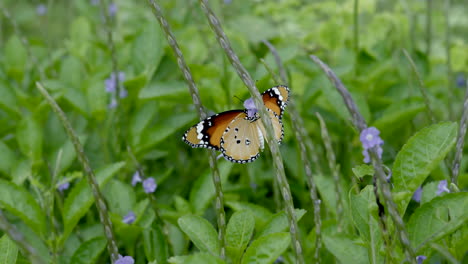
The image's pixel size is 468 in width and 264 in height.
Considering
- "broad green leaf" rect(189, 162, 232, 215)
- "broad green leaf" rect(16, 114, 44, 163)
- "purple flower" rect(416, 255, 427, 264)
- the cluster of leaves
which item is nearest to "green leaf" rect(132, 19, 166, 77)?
the cluster of leaves

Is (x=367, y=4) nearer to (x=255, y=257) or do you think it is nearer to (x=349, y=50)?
(x=349, y=50)

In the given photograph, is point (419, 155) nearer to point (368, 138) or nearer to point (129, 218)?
point (368, 138)

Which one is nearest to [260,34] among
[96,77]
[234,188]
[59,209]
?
[96,77]

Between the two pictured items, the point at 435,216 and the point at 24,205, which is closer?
the point at 435,216

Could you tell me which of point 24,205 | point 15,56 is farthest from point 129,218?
point 15,56

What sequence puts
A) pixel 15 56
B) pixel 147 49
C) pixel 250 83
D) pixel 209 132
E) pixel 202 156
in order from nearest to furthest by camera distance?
pixel 250 83, pixel 209 132, pixel 147 49, pixel 202 156, pixel 15 56

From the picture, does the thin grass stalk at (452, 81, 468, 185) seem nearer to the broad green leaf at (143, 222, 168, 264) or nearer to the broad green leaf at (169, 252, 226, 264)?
the broad green leaf at (169, 252, 226, 264)

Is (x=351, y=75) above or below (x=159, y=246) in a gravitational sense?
above

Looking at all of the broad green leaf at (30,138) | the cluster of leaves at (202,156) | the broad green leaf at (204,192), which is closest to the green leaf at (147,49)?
the cluster of leaves at (202,156)
